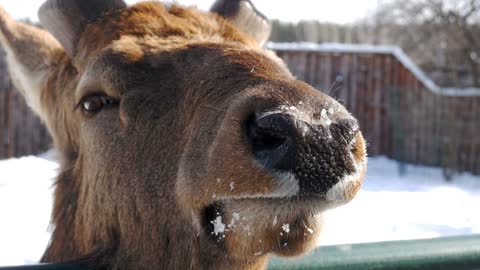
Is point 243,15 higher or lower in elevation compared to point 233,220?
higher

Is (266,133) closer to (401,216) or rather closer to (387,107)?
(401,216)

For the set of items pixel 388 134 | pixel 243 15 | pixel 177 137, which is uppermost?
pixel 243 15

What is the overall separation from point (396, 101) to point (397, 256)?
17.6 meters

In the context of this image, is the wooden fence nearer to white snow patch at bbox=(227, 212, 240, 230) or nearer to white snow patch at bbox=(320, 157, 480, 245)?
white snow patch at bbox=(320, 157, 480, 245)

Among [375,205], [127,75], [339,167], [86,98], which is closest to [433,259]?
[339,167]

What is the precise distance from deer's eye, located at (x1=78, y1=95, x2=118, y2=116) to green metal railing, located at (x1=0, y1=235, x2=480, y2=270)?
3.44 feet

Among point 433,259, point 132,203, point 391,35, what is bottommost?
point 391,35

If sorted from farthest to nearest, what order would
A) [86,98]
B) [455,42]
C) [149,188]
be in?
[455,42], [86,98], [149,188]

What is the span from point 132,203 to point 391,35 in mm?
37127

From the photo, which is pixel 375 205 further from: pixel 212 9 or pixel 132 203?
pixel 132 203

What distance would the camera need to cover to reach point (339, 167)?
205 cm

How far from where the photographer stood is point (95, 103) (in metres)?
3.33

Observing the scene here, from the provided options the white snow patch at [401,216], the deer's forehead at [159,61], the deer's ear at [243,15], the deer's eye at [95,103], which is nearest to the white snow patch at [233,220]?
the deer's forehead at [159,61]

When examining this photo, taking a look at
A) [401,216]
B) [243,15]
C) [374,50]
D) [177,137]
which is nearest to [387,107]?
[374,50]
